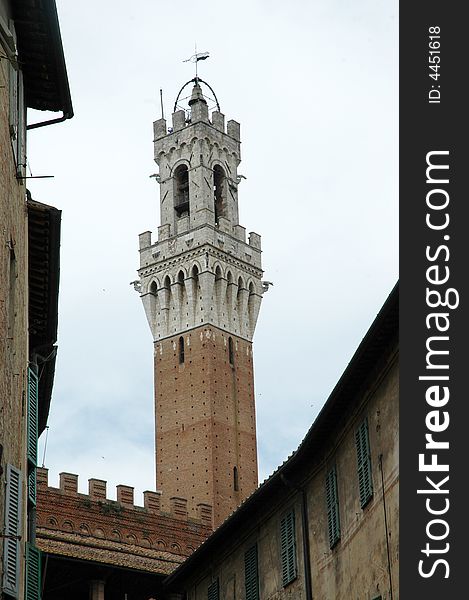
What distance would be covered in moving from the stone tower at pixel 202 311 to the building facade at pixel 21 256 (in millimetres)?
39654

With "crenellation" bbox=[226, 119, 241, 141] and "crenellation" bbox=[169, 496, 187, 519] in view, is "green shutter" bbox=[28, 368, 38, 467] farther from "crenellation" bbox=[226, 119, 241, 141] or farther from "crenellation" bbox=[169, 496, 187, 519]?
"crenellation" bbox=[226, 119, 241, 141]

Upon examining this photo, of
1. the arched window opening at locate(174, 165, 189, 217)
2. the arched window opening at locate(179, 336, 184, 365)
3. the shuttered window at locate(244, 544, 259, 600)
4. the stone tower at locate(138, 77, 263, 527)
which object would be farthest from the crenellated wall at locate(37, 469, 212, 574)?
the arched window opening at locate(174, 165, 189, 217)

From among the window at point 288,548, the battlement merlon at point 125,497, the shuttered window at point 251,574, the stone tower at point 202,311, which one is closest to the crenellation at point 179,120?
the stone tower at point 202,311

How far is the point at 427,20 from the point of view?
12578 mm

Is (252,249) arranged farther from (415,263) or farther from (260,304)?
(415,263)

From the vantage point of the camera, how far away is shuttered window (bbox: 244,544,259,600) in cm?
2423

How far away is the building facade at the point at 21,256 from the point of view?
13695mm

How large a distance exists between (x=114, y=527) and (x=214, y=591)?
70.3 ft

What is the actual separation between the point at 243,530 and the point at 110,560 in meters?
18.3

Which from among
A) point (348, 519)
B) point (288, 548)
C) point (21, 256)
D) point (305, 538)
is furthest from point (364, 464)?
point (21, 256)

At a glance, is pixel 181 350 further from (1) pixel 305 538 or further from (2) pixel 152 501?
(1) pixel 305 538

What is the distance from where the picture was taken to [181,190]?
6931 centimetres

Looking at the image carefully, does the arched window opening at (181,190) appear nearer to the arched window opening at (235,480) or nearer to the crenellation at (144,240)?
the crenellation at (144,240)

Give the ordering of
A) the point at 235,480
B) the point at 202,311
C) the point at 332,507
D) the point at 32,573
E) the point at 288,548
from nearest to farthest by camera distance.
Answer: the point at 32,573 → the point at 332,507 → the point at 288,548 → the point at 235,480 → the point at 202,311
